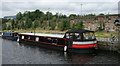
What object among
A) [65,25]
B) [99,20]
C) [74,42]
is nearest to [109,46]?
[74,42]

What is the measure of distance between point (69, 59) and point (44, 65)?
11.2 ft

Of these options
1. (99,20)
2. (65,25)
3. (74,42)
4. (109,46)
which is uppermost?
(99,20)

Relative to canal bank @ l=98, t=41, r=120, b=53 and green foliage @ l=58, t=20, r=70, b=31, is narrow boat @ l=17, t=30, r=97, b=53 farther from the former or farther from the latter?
green foliage @ l=58, t=20, r=70, b=31

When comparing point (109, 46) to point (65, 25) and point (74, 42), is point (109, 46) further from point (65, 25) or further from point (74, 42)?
point (65, 25)

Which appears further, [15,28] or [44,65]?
[15,28]

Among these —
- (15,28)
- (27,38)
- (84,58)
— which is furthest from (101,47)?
(15,28)

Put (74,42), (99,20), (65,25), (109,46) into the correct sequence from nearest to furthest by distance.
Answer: (74,42)
(109,46)
(99,20)
(65,25)

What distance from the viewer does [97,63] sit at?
13.8 metres

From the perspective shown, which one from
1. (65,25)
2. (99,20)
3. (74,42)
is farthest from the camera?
(65,25)

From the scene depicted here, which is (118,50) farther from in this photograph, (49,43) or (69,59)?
(49,43)

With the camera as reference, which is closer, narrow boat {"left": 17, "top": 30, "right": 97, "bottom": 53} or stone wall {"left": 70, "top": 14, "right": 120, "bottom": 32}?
narrow boat {"left": 17, "top": 30, "right": 97, "bottom": 53}

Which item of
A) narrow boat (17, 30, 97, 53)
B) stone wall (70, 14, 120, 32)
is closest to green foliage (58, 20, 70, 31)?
stone wall (70, 14, 120, 32)

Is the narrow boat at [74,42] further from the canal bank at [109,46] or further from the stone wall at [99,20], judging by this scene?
the stone wall at [99,20]

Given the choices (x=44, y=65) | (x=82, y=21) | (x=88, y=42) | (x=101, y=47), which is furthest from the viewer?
(x=82, y=21)
